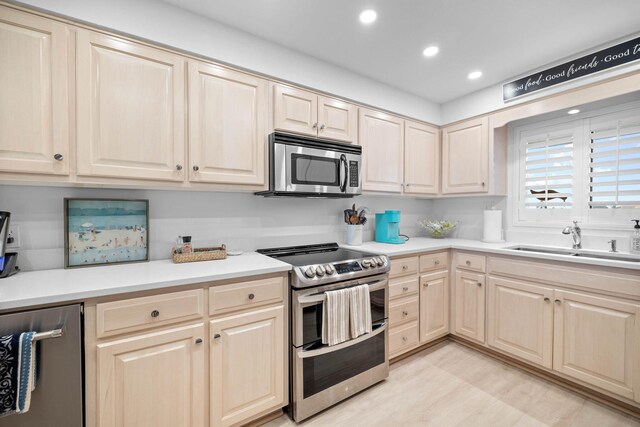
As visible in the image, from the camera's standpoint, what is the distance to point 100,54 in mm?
1503

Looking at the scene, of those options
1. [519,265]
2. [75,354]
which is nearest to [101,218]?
[75,354]

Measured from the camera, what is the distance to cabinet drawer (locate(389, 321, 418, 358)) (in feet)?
7.66

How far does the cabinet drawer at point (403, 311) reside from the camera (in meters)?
2.33

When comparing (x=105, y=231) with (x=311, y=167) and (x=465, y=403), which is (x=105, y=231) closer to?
(x=311, y=167)

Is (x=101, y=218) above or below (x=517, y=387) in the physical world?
above

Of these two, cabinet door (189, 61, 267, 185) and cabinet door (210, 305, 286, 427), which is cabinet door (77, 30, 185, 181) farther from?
cabinet door (210, 305, 286, 427)

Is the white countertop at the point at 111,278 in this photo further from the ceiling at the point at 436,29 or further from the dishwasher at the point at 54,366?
the ceiling at the point at 436,29

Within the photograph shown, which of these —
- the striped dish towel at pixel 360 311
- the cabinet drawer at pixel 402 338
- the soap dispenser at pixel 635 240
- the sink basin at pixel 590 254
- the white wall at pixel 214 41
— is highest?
the white wall at pixel 214 41

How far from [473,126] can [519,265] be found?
147 cm

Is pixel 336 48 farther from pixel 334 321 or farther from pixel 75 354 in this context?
pixel 75 354

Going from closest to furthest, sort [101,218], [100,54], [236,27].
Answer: [100,54] < [101,218] < [236,27]

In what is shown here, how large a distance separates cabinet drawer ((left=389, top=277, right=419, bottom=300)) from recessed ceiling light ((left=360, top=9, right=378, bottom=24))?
1.88 m

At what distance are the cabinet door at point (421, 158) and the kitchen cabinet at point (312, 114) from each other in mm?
751

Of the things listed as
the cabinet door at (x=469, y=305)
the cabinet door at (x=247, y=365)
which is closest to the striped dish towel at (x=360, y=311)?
the cabinet door at (x=247, y=365)
